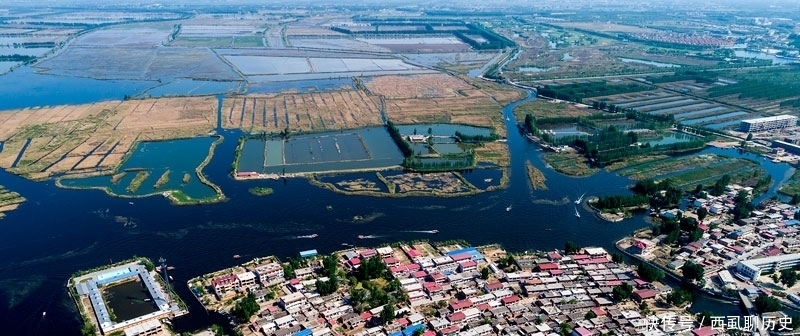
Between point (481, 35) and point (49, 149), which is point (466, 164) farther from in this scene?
point (481, 35)

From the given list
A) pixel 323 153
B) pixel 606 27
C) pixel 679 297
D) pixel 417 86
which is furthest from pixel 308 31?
pixel 679 297

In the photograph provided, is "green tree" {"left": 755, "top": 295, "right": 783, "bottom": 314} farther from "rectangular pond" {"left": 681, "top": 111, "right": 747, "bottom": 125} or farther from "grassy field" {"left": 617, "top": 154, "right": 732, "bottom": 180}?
"rectangular pond" {"left": 681, "top": 111, "right": 747, "bottom": 125}

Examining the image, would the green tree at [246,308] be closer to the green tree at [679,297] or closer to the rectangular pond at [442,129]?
the green tree at [679,297]

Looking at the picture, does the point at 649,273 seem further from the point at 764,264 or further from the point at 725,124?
the point at 725,124

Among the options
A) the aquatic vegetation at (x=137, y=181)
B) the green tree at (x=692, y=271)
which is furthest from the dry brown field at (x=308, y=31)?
the green tree at (x=692, y=271)

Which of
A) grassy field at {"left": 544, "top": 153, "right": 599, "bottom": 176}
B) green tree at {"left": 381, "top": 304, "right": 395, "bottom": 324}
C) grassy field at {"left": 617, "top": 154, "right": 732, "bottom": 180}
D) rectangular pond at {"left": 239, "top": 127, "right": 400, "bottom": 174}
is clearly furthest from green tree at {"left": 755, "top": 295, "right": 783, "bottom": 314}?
rectangular pond at {"left": 239, "top": 127, "right": 400, "bottom": 174}
